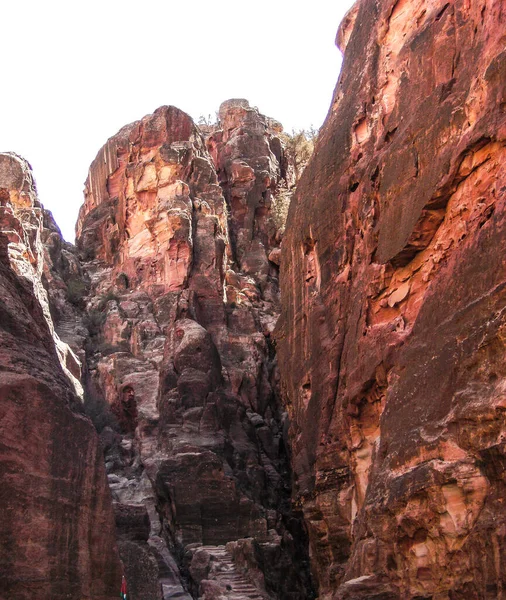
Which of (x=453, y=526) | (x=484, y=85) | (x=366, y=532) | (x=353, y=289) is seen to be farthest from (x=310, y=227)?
(x=453, y=526)

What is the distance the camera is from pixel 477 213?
17938 mm

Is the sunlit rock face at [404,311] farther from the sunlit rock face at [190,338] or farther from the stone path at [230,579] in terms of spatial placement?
the sunlit rock face at [190,338]

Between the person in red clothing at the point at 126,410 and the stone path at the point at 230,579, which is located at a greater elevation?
the person in red clothing at the point at 126,410

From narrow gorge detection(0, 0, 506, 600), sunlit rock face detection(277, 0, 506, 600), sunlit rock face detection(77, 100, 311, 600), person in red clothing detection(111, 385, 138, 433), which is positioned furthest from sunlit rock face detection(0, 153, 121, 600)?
person in red clothing detection(111, 385, 138, 433)

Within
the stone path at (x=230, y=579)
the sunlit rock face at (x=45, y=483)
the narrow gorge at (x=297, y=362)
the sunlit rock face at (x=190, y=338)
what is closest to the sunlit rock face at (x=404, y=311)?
the narrow gorge at (x=297, y=362)

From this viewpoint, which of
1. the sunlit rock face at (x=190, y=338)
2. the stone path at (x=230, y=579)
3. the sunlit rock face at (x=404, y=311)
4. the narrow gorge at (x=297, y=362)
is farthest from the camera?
the sunlit rock face at (x=190, y=338)

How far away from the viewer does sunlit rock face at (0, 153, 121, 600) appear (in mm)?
16062

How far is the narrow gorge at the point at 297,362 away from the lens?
629 inches

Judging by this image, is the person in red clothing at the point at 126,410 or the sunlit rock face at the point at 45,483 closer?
the sunlit rock face at the point at 45,483

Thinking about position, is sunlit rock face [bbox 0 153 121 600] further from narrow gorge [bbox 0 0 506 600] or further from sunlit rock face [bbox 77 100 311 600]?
sunlit rock face [bbox 77 100 311 600]

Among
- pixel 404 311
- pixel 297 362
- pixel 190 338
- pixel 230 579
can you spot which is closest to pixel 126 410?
pixel 190 338

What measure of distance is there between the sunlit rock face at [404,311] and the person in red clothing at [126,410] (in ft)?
43.2

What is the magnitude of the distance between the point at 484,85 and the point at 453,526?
9742mm

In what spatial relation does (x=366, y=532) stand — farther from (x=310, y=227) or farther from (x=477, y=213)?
(x=310, y=227)
